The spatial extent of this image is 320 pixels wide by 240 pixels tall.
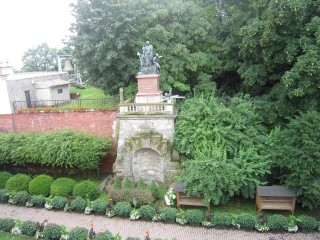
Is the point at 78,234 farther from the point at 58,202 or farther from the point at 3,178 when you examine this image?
the point at 3,178

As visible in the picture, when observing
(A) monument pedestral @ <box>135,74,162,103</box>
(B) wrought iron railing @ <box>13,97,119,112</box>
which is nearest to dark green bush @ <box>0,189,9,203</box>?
(B) wrought iron railing @ <box>13,97,119,112</box>

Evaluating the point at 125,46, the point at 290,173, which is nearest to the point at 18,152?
the point at 125,46

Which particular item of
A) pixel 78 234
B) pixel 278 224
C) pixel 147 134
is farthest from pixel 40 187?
pixel 278 224

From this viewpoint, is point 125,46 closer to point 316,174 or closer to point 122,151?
point 122,151

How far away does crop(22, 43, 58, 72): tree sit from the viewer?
159 feet

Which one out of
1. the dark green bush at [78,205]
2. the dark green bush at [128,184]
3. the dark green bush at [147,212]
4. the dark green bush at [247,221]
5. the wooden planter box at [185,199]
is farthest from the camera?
the dark green bush at [128,184]

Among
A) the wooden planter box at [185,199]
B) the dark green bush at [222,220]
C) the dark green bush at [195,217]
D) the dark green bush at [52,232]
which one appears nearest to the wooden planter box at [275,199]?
the dark green bush at [222,220]

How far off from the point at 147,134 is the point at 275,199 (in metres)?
7.31

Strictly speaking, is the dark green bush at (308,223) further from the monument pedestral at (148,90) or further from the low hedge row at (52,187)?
the low hedge row at (52,187)

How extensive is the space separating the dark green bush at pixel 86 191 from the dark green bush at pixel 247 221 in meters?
7.87

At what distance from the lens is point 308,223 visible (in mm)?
11680

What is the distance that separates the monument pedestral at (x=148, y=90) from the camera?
16938 mm

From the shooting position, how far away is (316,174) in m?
12.1

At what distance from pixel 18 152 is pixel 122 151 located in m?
6.68
